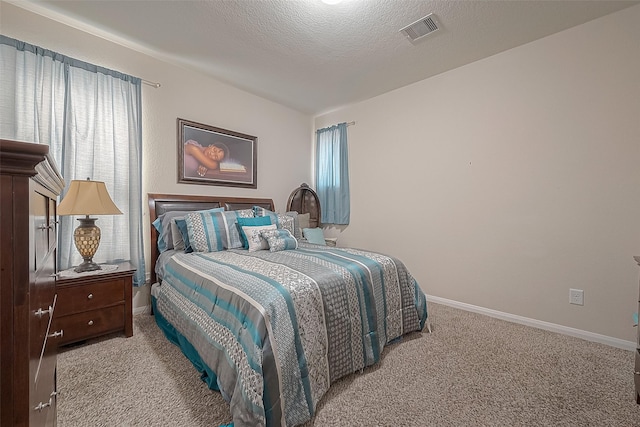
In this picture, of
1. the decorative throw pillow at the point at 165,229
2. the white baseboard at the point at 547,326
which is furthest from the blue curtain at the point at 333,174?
the decorative throw pillow at the point at 165,229

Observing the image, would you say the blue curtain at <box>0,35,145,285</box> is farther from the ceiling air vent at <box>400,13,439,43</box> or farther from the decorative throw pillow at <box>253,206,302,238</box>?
the ceiling air vent at <box>400,13,439,43</box>

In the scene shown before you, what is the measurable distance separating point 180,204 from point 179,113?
1027mm

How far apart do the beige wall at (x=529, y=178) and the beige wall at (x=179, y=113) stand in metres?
1.49

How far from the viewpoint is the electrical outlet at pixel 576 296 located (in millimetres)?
2258

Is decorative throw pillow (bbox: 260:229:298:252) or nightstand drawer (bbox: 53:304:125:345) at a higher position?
decorative throw pillow (bbox: 260:229:298:252)

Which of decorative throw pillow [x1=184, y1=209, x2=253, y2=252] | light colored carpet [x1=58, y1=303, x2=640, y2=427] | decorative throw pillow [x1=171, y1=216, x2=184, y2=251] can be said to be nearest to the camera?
light colored carpet [x1=58, y1=303, x2=640, y2=427]

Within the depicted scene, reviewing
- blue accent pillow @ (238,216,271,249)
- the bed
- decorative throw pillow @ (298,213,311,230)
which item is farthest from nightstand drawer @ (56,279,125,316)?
decorative throw pillow @ (298,213,311,230)

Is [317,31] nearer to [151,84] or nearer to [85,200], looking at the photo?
[151,84]

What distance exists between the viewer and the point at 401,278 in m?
2.14

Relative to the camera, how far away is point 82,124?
2.30 meters

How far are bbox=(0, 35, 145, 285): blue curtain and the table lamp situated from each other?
216 mm

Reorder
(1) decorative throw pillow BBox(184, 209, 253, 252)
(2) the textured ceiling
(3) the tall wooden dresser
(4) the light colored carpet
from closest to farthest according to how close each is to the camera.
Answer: (3) the tall wooden dresser, (4) the light colored carpet, (2) the textured ceiling, (1) decorative throw pillow BBox(184, 209, 253, 252)

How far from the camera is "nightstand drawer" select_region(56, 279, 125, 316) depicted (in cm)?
191

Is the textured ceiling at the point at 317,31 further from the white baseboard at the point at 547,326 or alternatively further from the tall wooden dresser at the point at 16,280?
the white baseboard at the point at 547,326
